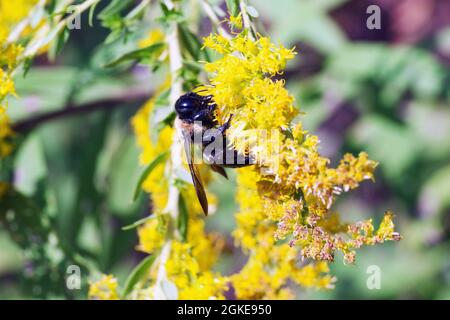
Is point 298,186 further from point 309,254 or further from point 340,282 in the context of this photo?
point 340,282

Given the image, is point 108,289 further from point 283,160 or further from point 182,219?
point 283,160

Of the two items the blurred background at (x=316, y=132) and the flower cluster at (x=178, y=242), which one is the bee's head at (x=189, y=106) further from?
the blurred background at (x=316, y=132)

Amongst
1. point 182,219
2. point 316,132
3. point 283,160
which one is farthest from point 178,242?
point 316,132

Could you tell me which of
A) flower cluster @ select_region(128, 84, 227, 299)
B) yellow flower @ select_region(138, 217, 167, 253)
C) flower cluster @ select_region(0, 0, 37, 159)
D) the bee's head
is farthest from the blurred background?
the bee's head

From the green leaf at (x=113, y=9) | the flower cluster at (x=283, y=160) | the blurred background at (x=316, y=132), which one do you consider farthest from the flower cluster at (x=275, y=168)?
the blurred background at (x=316, y=132)

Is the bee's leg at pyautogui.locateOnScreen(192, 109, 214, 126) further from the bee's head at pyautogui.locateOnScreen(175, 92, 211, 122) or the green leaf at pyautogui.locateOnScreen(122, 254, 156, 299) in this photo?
the green leaf at pyautogui.locateOnScreen(122, 254, 156, 299)
